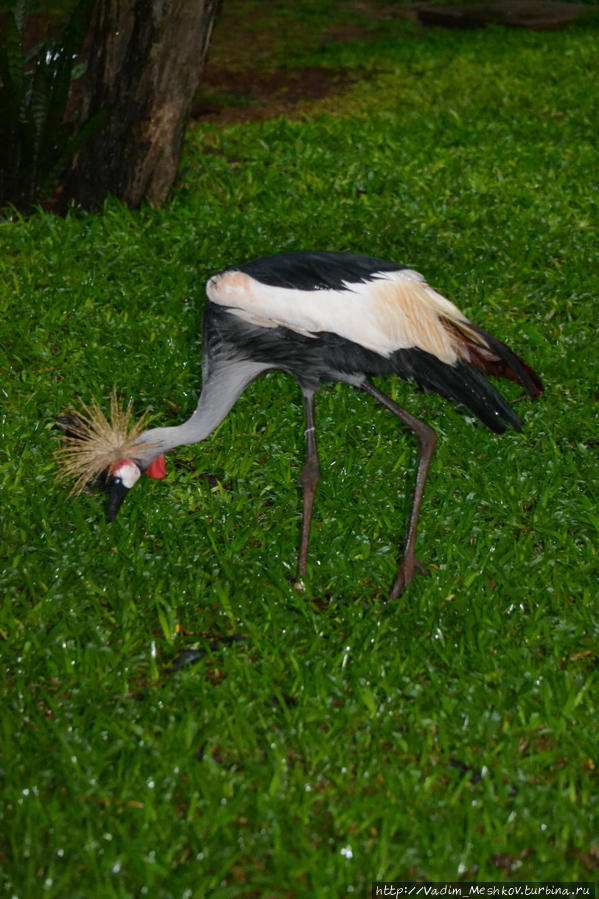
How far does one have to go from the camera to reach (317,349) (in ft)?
11.8

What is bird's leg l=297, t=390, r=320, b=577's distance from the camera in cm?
372

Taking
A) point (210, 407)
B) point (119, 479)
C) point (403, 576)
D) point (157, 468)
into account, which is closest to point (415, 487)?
point (403, 576)

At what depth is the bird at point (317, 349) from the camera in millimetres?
3504

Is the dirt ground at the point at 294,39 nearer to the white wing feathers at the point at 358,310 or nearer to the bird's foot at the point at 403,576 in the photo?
the white wing feathers at the point at 358,310

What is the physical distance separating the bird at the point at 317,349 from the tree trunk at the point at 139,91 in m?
2.65

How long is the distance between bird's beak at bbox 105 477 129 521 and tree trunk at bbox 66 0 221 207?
2956 mm

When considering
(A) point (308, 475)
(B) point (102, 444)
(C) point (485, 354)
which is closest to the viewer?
(B) point (102, 444)

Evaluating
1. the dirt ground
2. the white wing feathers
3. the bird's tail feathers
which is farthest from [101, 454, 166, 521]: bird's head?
the dirt ground

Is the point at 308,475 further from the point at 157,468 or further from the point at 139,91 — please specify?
the point at 139,91

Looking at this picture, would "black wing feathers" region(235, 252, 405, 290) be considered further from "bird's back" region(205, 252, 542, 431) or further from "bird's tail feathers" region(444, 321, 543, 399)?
"bird's tail feathers" region(444, 321, 543, 399)

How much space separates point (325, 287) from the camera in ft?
11.6

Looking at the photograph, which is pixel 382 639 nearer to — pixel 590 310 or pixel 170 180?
pixel 590 310

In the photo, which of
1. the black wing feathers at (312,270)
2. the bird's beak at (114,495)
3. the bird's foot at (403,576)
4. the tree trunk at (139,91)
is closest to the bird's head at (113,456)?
the bird's beak at (114,495)

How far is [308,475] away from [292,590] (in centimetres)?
49
